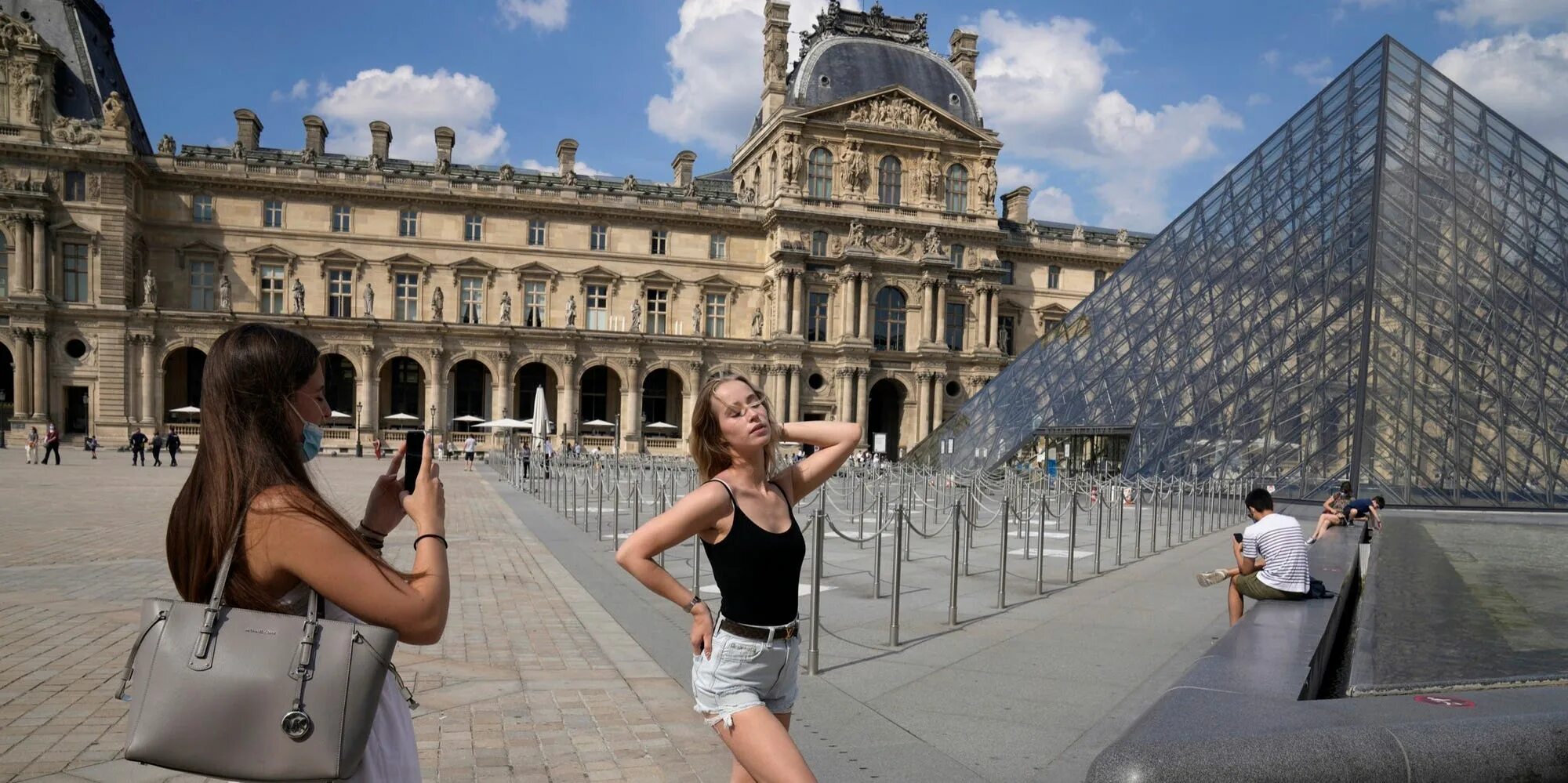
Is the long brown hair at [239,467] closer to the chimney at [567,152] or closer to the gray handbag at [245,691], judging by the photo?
the gray handbag at [245,691]

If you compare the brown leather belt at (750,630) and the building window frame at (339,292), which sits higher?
the building window frame at (339,292)

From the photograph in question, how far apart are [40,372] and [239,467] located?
152ft

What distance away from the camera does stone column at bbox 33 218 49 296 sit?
129 feet

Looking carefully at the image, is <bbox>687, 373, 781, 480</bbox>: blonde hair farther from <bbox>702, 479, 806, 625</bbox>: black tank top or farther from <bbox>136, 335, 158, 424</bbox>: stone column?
<bbox>136, 335, 158, 424</bbox>: stone column

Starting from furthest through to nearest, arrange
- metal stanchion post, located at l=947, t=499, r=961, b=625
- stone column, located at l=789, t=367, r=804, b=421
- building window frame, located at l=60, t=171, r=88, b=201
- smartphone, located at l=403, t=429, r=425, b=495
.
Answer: stone column, located at l=789, t=367, r=804, b=421 → building window frame, located at l=60, t=171, r=88, b=201 → metal stanchion post, located at l=947, t=499, r=961, b=625 → smartphone, located at l=403, t=429, r=425, b=495

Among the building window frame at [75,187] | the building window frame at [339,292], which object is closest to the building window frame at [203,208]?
the building window frame at [75,187]

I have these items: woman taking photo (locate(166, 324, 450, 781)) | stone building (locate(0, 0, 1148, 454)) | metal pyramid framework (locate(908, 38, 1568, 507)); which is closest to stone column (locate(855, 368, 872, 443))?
stone building (locate(0, 0, 1148, 454))

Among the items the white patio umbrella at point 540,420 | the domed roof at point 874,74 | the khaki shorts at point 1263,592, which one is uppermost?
the domed roof at point 874,74

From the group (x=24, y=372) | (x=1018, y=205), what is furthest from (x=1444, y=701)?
(x=1018, y=205)

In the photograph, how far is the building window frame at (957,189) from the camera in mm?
49938

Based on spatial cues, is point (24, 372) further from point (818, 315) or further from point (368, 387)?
point (818, 315)

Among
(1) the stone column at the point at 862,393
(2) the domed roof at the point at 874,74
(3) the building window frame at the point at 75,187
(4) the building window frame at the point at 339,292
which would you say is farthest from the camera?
(2) the domed roof at the point at 874,74

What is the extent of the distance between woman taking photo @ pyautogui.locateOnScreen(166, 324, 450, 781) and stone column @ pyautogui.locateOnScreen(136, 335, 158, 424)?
149 ft

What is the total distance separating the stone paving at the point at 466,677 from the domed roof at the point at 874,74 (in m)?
40.9
